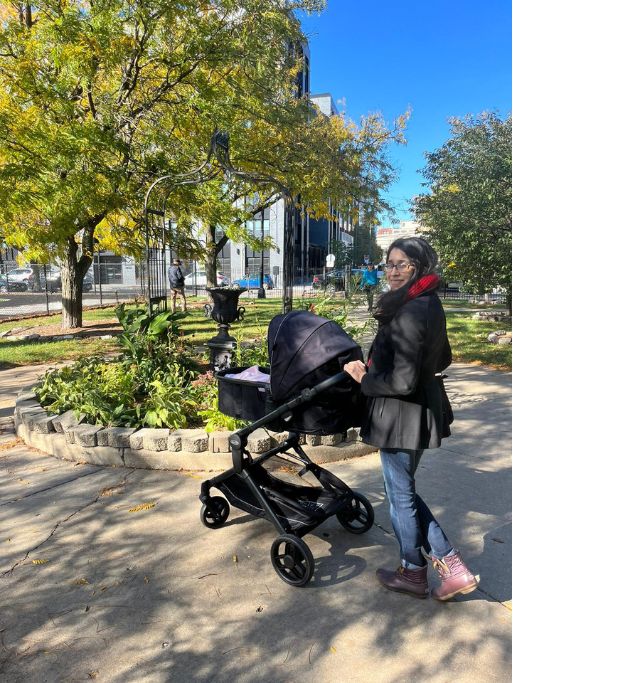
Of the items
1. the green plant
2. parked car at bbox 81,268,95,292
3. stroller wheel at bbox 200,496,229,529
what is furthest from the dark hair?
parked car at bbox 81,268,95,292

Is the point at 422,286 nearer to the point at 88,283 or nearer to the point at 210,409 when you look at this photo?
the point at 210,409

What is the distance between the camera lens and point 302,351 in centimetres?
271

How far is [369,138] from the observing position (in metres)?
17.9

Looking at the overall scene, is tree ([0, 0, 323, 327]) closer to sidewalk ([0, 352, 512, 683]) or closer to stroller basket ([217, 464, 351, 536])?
sidewalk ([0, 352, 512, 683])

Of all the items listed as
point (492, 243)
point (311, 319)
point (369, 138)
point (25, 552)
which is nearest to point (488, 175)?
point (492, 243)

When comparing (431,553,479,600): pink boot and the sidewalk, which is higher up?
(431,553,479,600): pink boot

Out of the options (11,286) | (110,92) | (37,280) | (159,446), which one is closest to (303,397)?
(159,446)

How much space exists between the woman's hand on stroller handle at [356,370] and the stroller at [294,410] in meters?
0.06

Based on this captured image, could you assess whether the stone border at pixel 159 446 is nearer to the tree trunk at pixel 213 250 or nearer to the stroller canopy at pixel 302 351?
the stroller canopy at pixel 302 351

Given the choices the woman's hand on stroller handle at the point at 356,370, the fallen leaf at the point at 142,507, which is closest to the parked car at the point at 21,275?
the fallen leaf at the point at 142,507

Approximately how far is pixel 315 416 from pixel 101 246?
13.8 m

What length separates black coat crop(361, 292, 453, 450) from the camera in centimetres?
231

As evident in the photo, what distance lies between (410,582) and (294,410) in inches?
42.1
